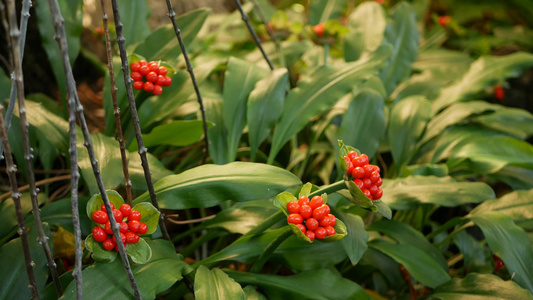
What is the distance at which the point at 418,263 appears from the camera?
99 cm

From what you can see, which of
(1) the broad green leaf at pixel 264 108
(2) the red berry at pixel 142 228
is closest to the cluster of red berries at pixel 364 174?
(2) the red berry at pixel 142 228

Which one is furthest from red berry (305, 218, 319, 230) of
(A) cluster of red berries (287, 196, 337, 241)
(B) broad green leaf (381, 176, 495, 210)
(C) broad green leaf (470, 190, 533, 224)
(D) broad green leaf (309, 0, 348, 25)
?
(D) broad green leaf (309, 0, 348, 25)

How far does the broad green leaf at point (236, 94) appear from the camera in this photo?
1194 millimetres

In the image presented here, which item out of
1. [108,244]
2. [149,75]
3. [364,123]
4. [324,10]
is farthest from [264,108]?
[324,10]

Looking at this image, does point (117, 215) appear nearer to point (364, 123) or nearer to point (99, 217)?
point (99, 217)

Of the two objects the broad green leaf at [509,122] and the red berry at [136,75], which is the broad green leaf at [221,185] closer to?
the red berry at [136,75]

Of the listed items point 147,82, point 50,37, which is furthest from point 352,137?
point 50,37

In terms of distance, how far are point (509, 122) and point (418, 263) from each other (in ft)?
2.38

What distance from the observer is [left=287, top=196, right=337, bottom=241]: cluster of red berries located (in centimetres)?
73

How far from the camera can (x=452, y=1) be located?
2863mm

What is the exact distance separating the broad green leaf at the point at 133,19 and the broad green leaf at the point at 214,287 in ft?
2.69

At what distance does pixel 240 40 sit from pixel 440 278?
1.33 metres

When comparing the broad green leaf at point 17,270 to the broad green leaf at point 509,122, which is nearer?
the broad green leaf at point 17,270

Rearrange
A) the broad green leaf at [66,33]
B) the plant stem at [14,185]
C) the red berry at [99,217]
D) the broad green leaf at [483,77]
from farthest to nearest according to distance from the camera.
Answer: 1. the broad green leaf at [483,77]
2. the broad green leaf at [66,33]
3. the red berry at [99,217]
4. the plant stem at [14,185]
